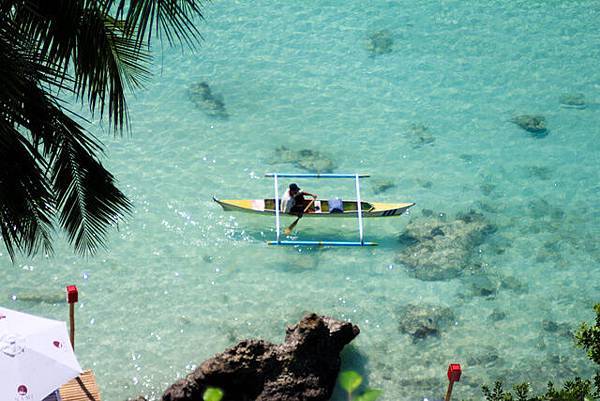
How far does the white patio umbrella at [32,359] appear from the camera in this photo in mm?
11203

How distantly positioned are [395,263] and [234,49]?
7.86 meters

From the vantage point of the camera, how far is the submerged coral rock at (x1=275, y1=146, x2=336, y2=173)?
19109mm

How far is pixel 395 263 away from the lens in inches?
680

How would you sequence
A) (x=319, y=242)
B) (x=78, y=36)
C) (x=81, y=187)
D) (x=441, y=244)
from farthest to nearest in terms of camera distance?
(x=441, y=244) → (x=319, y=242) → (x=81, y=187) → (x=78, y=36)

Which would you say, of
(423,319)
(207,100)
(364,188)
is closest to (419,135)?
(364,188)

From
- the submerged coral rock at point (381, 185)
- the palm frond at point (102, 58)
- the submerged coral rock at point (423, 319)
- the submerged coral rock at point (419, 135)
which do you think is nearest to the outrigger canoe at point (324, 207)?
the submerged coral rock at point (381, 185)

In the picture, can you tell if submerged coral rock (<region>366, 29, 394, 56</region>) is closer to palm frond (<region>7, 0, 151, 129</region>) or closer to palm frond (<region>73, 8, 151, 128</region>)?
palm frond (<region>73, 8, 151, 128</region>)

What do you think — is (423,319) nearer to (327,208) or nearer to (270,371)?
(327,208)

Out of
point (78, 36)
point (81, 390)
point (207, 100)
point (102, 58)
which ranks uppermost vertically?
point (78, 36)

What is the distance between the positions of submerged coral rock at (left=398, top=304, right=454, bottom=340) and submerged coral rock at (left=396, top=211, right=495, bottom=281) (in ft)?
2.66

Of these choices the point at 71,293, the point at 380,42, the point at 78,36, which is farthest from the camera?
the point at 380,42

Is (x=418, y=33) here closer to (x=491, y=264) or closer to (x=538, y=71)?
(x=538, y=71)

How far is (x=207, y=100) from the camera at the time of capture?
2100 cm

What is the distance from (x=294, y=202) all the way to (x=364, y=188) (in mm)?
2235
